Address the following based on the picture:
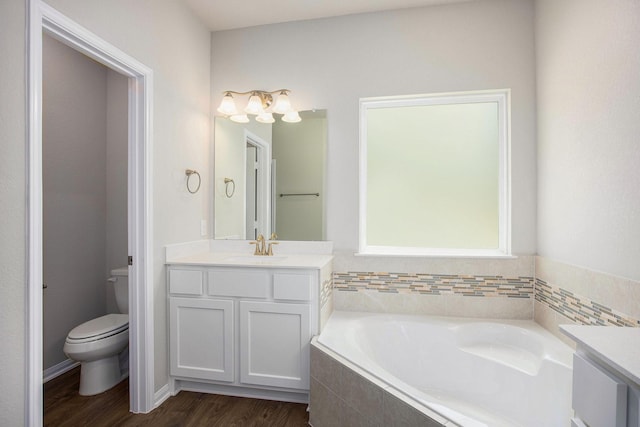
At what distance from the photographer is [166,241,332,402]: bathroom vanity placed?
2.09 m

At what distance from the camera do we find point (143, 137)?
6.70 feet

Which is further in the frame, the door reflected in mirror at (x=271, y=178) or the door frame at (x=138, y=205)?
the door reflected in mirror at (x=271, y=178)

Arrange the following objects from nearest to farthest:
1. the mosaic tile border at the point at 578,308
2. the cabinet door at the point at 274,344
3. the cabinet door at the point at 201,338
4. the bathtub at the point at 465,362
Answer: the mosaic tile border at the point at 578,308, the bathtub at the point at 465,362, the cabinet door at the point at 274,344, the cabinet door at the point at 201,338

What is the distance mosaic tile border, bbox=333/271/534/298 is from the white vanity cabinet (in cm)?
52

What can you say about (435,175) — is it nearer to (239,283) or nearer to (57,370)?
(239,283)

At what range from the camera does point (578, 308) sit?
6.03 ft

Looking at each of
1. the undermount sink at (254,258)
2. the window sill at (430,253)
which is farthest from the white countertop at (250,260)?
the window sill at (430,253)

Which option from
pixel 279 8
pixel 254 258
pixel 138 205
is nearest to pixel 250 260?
pixel 254 258

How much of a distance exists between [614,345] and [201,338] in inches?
82.1

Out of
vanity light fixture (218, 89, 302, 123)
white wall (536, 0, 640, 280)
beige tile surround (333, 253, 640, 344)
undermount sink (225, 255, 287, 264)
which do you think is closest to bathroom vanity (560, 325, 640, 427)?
white wall (536, 0, 640, 280)

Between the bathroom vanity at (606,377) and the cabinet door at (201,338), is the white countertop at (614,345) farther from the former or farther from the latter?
the cabinet door at (201,338)

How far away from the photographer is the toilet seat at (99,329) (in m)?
2.23

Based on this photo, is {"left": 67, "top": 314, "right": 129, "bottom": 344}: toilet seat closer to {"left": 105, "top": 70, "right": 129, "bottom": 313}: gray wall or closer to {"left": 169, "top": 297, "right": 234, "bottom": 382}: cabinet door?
{"left": 169, "top": 297, "right": 234, "bottom": 382}: cabinet door

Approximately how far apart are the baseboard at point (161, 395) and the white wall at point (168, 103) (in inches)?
1.7
